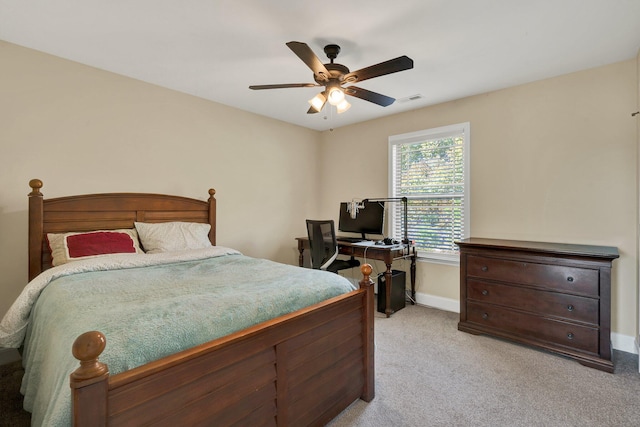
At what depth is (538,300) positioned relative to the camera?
2504 mm

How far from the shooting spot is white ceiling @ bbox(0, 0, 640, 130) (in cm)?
187

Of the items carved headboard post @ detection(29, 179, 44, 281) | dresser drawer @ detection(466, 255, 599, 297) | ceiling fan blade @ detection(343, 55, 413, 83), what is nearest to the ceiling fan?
ceiling fan blade @ detection(343, 55, 413, 83)

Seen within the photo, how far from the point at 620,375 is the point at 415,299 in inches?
73.6

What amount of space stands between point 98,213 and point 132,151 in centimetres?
68

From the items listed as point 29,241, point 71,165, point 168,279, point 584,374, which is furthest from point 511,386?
point 71,165

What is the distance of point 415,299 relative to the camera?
12.3 feet

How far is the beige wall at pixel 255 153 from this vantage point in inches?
94.4

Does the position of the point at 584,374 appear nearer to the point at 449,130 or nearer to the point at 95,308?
the point at 449,130

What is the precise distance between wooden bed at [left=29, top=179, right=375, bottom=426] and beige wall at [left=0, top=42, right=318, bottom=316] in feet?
0.87

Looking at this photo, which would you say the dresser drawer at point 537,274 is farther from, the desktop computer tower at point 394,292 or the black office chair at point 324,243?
the black office chair at point 324,243

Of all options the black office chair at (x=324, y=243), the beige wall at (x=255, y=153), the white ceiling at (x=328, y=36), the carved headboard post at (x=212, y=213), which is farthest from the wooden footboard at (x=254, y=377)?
the beige wall at (x=255, y=153)

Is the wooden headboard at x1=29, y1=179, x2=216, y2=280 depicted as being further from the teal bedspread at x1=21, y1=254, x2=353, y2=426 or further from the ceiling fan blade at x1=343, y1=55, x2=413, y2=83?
the ceiling fan blade at x1=343, y1=55, x2=413, y2=83

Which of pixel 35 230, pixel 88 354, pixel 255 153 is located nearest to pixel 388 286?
pixel 255 153

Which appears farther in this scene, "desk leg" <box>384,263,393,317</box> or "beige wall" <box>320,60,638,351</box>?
"desk leg" <box>384,263,393,317</box>
